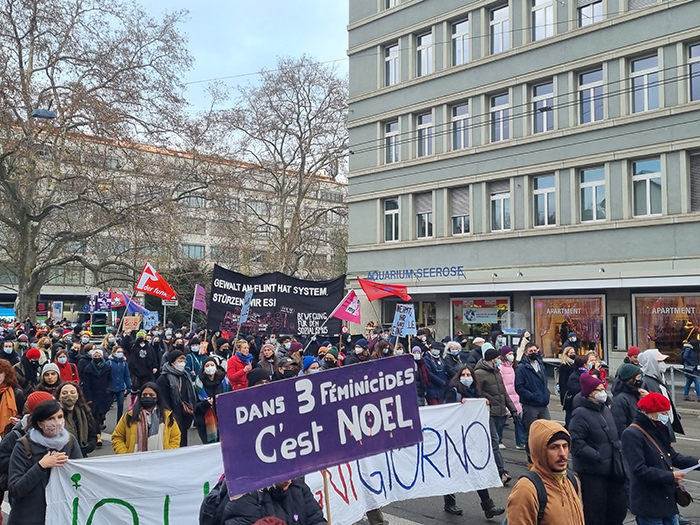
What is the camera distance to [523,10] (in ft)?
79.7

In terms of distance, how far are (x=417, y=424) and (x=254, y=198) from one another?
3684 centimetres

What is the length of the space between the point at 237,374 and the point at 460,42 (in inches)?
791

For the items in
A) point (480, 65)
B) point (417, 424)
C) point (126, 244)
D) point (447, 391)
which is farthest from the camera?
point (126, 244)

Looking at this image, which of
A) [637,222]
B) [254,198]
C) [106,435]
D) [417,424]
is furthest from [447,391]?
[254,198]

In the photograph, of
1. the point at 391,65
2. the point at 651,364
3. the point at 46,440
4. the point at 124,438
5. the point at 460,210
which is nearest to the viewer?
the point at 46,440

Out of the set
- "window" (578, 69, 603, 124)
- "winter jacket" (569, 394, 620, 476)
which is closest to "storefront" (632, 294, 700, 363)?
"window" (578, 69, 603, 124)

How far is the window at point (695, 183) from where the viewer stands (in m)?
20.1

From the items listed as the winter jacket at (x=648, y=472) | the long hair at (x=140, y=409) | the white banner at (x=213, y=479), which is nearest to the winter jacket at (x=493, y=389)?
the white banner at (x=213, y=479)

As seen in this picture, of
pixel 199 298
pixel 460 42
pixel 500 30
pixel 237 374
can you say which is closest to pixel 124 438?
pixel 237 374

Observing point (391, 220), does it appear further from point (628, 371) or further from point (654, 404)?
point (654, 404)

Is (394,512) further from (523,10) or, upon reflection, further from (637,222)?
(523,10)

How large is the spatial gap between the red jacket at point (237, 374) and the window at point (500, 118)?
16.2m

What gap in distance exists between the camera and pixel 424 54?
92.3 ft

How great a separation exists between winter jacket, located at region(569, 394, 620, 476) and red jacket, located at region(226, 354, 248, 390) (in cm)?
505
